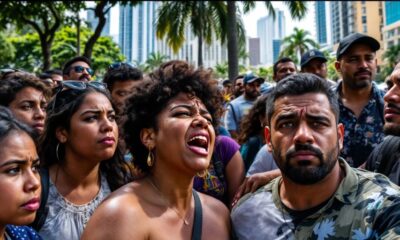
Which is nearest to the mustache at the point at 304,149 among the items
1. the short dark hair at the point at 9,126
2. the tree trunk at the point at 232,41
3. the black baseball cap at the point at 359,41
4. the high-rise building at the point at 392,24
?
the short dark hair at the point at 9,126

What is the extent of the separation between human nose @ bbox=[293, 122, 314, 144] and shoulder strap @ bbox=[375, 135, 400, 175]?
0.95 m

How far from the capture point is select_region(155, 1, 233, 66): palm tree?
16.0m

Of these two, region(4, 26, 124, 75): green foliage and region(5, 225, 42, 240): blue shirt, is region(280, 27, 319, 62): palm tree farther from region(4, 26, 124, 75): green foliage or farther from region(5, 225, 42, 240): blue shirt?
region(5, 225, 42, 240): blue shirt

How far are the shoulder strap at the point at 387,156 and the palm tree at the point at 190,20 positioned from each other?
44.0 ft

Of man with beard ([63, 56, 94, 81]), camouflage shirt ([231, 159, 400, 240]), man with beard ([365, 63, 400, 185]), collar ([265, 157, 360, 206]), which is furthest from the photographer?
man with beard ([63, 56, 94, 81])

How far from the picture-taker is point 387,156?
2.90m

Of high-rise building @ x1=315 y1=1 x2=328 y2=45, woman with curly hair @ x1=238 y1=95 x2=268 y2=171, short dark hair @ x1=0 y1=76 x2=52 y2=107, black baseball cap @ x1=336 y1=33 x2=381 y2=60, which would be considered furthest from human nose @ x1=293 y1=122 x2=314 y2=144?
high-rise building @ x1=315 y1=1 x2=328 y2=45

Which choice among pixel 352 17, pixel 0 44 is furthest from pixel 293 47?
pixel 352 17

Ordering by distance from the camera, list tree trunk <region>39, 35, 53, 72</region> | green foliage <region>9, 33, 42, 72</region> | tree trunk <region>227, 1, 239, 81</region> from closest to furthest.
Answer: tree trunk <region>227, 1, 239, 81</region> → tree trunk <region>39, 35, 53, 72</region> → green foliage <region>9, 33, 42, 72</region>

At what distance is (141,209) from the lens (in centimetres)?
221

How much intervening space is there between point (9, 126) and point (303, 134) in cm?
156

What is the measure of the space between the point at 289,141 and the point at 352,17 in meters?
131

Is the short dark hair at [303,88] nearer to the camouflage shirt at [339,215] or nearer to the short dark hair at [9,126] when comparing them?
the camouflage shirt at [339,215]

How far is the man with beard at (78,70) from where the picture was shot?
5488 mm
